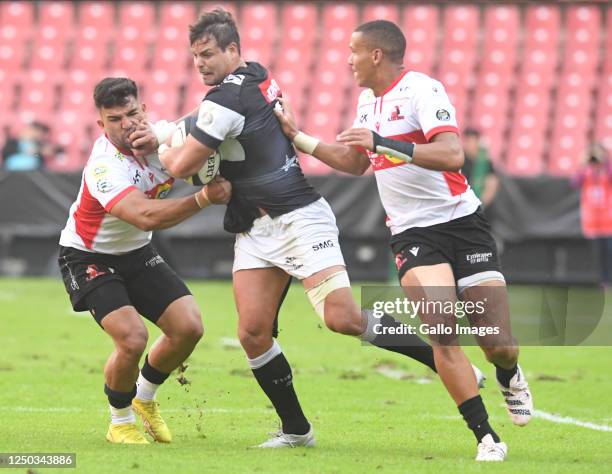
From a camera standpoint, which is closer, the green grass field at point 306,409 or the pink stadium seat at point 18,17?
the green grass field at point 306,409

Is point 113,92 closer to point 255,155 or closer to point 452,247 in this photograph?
point 255,155

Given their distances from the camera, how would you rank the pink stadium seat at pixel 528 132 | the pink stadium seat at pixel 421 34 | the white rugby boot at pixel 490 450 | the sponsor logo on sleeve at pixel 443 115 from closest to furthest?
the white rugby boot at pixel 490 450 < the sponsor logo on sleeve at pixel 443 115 < the pink stadium seat at pixel 528 132 < the pink stadium seat at pixel 421 34

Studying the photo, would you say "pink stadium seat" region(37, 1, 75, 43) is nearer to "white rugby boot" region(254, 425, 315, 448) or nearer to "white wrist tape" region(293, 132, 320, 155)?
"white wrist tape" region(293, 132, 320, 155)

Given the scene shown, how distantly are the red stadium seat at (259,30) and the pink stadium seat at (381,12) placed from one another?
1800 mm

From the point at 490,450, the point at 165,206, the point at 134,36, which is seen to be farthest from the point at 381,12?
the point at 490,450

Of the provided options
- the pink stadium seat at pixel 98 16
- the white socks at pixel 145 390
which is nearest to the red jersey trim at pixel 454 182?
the white socks at pixel 145 390

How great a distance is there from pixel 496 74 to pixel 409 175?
1728cm

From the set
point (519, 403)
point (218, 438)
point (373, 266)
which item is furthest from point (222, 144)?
point (373, 266)

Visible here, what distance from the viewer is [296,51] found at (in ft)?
78.9

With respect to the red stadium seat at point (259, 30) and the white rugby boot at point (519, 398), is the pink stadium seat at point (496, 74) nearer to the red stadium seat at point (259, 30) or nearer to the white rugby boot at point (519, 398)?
the red stadium seat at point (259, 30)

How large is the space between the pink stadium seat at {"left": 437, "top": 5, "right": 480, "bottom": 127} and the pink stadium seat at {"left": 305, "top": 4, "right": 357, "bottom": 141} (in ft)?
6.03

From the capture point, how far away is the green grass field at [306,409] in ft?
21.5

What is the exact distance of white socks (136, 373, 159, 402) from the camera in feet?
24.1

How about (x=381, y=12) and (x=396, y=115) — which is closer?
(x=396, y=115)
